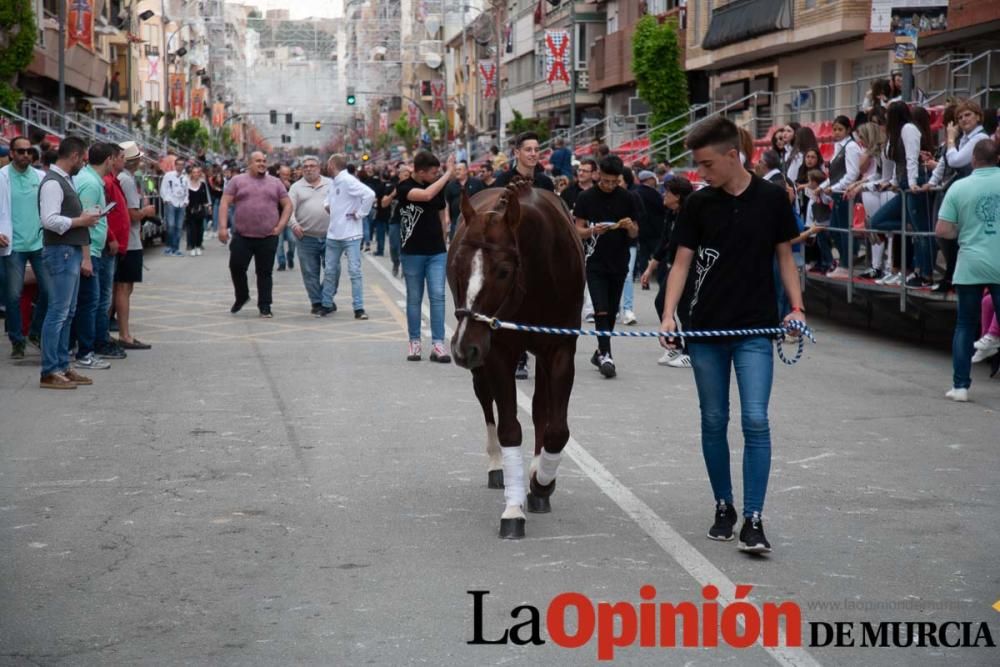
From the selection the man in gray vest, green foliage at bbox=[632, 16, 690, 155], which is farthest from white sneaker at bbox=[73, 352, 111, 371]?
green foliage at bbox=[632, 16, 690, 155]

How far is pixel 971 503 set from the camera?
7.95 meters

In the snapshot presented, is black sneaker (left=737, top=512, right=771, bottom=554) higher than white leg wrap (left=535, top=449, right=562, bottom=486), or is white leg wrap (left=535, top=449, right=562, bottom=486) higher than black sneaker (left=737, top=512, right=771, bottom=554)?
white leg wrap (left=535, top=449, right=562, bottom=486)

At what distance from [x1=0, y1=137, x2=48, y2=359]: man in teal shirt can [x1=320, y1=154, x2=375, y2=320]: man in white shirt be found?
15.7 feet

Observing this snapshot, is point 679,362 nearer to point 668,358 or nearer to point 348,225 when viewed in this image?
point 668,358

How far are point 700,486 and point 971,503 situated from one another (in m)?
1.45

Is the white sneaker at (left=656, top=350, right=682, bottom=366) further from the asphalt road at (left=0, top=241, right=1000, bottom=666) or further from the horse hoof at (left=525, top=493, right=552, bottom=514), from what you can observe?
the horse hoof at (left=525, top=493, right=552, bottom=514)

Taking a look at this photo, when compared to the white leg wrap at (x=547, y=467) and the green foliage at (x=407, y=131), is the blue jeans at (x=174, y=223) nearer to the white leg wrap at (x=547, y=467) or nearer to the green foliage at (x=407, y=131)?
Answer: the white leg wrap at (x=547, y=467)

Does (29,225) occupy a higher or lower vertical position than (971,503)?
higher

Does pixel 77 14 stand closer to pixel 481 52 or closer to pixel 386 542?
pixel 386 542

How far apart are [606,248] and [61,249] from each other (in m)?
4.60

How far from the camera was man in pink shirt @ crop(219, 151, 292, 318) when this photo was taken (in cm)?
1830

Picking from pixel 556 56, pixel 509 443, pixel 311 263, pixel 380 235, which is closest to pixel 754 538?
pixel 509 443

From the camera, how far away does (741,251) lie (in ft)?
22.2

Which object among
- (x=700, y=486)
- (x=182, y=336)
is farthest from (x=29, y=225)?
(x=700, y=486)
